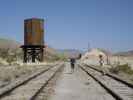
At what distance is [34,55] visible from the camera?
77.4m

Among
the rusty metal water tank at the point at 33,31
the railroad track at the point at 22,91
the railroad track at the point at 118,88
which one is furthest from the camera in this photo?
the rusty metal water tank at the point at 33,31

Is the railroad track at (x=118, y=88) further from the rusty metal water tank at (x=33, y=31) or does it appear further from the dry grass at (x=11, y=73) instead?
the rusty metal water tank at (x=33, y=31)

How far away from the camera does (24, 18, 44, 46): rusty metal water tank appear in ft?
230

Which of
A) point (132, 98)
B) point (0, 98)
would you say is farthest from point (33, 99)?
point (132, 98)

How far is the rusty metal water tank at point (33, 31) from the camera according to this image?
70.2 metres

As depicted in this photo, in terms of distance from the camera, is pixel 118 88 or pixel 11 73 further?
pixel 11 73

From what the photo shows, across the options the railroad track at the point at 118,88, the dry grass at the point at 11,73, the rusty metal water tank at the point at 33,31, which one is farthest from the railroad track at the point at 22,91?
the rusty metal water tank at the point at 33,31

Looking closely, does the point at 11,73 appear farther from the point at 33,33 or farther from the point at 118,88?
the point at 33,33

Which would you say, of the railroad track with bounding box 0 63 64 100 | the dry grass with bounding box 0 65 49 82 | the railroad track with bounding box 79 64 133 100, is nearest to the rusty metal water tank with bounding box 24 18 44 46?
the dry grass with bounding box 0 65 49 82

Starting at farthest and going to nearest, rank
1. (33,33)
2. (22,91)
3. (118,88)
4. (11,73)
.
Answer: (33,33)
(11,73)
(118,88)
(22,91)

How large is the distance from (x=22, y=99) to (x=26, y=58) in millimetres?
63110

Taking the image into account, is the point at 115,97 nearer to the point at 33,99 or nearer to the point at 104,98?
the point at 104,98

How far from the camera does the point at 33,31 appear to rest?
70062mm

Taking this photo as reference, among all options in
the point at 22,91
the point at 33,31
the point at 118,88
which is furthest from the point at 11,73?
the point at 33,31
